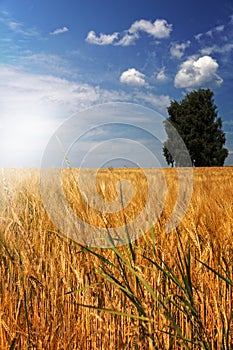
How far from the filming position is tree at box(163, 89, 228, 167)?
31.0m

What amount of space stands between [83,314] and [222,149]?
31.1m

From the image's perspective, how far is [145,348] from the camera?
104cm

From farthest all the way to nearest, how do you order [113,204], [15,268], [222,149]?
1. [222,149]
2. [113,204]
3. [15,268]

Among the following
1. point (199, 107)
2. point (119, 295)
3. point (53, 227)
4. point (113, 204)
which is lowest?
point (119, 295)

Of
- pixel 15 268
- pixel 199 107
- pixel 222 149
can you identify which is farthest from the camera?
pixel 199 107

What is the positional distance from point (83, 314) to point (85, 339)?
2.9 inches

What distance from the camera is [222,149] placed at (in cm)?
3108

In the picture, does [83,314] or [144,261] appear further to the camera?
[144,261]

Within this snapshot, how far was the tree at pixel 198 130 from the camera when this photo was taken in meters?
31.0

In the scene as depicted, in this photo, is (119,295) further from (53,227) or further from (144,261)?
(53,227)

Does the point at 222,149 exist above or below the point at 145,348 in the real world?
above

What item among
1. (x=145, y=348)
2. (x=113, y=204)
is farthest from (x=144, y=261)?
(x=113, y=204)

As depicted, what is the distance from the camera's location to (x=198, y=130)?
32.0m

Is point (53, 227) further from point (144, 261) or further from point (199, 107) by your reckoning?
point (199, 107)
